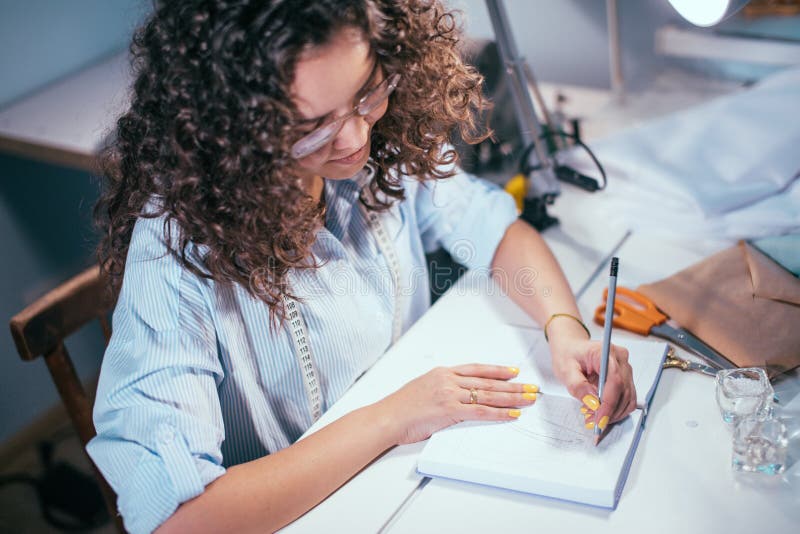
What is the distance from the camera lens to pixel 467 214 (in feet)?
4.25

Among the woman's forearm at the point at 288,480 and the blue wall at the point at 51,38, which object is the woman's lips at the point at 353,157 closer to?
the woman's forearm at the point at 288,480

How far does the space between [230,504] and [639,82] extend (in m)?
1.46

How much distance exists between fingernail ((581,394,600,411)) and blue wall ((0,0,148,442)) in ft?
5.01

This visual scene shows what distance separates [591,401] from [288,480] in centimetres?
38

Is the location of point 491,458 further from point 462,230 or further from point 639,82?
point 639,82

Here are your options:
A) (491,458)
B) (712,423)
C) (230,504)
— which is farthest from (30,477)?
(712,423)

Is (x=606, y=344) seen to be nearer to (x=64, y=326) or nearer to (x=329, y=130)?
(x=329, y=130)

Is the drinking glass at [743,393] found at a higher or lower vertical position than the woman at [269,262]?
lower

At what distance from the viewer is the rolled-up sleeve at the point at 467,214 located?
1.28 meters

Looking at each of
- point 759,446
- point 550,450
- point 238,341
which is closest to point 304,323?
point 238,341

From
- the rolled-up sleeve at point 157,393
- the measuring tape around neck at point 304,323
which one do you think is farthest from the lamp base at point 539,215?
the rolled-up sleeve at point 157,393

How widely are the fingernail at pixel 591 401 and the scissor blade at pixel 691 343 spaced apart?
201mm

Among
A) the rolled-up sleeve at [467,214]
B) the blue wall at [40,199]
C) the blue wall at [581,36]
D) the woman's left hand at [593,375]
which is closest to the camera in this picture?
the woman's left hand at [593,375]

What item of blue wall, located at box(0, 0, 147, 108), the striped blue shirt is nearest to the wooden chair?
the striped blue shirt
